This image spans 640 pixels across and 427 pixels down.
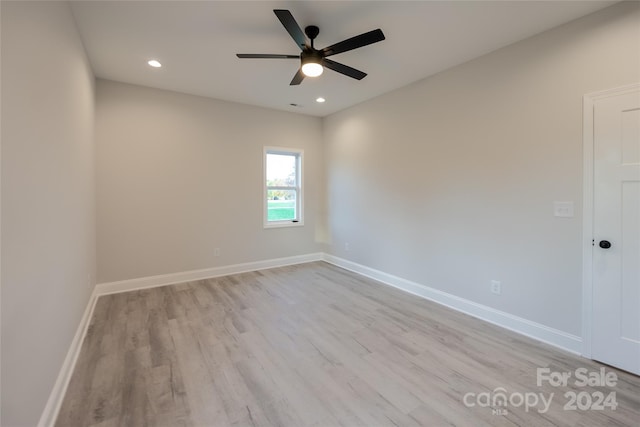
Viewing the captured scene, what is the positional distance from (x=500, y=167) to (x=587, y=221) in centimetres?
85

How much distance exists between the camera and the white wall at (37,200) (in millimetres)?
1229

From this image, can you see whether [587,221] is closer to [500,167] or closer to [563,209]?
[563,209]

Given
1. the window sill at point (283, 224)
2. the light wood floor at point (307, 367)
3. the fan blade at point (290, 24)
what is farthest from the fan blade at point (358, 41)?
the window sill at point (283, 224)

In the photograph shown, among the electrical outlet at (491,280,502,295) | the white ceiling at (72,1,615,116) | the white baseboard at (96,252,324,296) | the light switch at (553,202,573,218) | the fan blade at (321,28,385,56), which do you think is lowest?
the white baseboard at (96,252,324,296)

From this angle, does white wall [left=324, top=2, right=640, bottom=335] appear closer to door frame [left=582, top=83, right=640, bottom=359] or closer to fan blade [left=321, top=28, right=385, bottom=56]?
door frame [left=582, top=83, right=640, bottom=359]

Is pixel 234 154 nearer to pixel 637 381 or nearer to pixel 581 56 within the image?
pixel 581 56

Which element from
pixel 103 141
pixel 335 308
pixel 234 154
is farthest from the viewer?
pixel 234 154

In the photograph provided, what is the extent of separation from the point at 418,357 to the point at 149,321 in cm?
271

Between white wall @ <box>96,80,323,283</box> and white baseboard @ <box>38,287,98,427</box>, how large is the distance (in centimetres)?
125

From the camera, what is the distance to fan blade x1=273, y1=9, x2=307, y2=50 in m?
1.85

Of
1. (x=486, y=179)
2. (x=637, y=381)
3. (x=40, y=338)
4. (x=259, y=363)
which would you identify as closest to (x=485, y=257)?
(x=486, y=179)

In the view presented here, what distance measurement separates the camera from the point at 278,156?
5.25 meters

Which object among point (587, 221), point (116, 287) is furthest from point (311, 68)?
point (116, 287)


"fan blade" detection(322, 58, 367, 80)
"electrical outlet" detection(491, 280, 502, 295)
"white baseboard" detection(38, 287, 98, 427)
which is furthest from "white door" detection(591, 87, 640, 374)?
"white baseboard" detection(38, 287, 98, 427)
